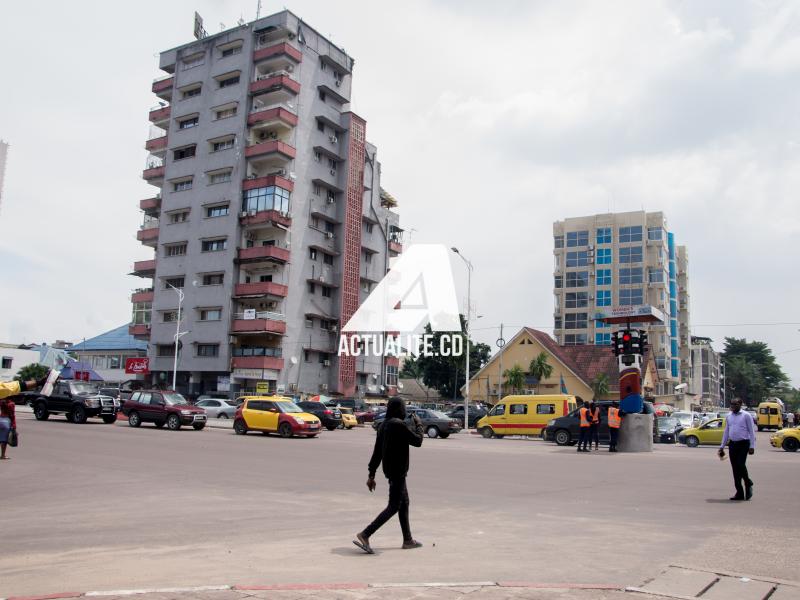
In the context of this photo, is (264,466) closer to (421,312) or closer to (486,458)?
(486,458)

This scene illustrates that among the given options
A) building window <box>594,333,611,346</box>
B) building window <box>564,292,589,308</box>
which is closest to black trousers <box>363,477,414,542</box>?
building window <box>594,333,611,346</box>

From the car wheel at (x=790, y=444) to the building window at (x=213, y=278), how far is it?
44881 mm

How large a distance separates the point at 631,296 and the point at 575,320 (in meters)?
7.76

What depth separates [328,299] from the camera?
63.2 m

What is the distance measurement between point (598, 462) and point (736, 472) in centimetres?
826

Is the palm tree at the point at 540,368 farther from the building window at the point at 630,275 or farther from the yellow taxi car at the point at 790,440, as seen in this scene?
the yellow taxi car at the point at 790,440

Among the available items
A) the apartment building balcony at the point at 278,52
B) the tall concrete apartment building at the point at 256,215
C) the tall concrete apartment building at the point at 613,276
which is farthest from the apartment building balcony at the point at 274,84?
the tall concrete apartment building at the point at 613,276

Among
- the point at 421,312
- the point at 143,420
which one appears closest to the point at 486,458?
the point at 143,420

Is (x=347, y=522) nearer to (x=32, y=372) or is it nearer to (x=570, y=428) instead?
(x=570, y=428)

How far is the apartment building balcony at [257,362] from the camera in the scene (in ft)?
183

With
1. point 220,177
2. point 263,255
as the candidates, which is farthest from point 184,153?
point 263,255

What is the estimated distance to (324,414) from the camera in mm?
36375

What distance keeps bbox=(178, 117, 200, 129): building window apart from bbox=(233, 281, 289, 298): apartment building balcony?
16777 millimetres

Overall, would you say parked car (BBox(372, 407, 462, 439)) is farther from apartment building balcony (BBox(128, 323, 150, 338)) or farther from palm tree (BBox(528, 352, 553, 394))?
apartment building balcony (BBox(128, 323, 150, 338))
